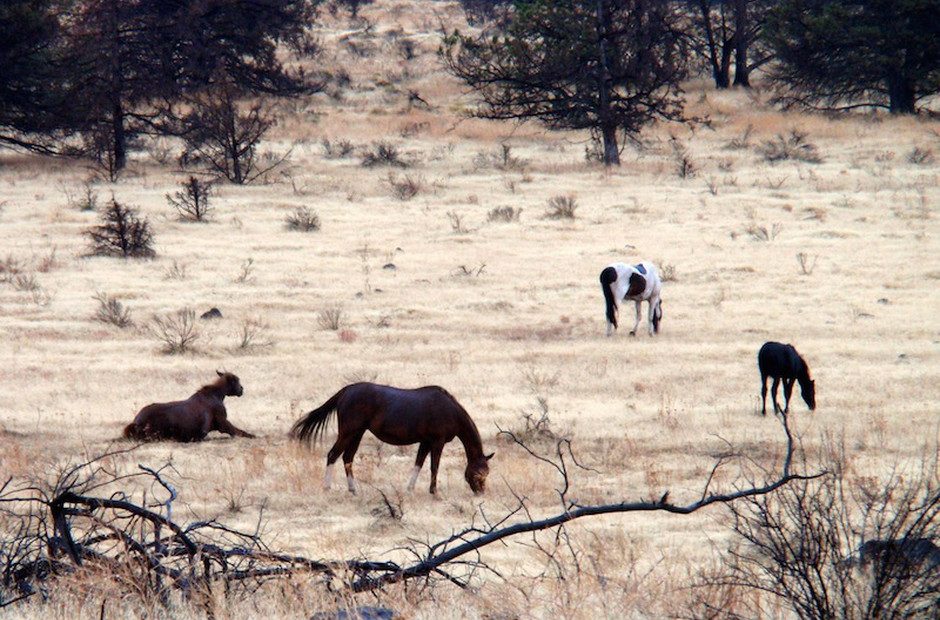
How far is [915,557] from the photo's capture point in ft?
17.4

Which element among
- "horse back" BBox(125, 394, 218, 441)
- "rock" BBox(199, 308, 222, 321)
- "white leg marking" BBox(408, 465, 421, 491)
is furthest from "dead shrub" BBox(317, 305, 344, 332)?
"white leg marking" BBox(408, 465, 421, 491)

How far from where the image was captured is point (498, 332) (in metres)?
15.7

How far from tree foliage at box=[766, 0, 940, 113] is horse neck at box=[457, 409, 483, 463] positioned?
95.0 ft

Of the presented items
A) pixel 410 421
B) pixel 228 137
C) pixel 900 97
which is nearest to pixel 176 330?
pixel 410 421

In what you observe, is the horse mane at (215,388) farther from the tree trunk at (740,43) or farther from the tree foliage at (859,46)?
the tree trunk at (740,43)

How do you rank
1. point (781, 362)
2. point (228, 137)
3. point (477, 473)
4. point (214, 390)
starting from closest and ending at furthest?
point (477, 473), point (214, 390), point (781, 362), point (228, 137)

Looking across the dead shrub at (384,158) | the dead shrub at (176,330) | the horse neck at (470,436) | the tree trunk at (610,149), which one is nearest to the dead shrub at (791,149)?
the tree trunk at (610,149)

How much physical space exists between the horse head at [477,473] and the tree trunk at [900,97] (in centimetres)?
3159

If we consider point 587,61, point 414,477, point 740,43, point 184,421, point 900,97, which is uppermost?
point 740,43

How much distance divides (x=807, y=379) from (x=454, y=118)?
28.3m

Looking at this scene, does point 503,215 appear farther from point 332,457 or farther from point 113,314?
point 332,457

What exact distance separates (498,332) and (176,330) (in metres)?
4.15

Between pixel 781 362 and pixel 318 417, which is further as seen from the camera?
pixel 781 362

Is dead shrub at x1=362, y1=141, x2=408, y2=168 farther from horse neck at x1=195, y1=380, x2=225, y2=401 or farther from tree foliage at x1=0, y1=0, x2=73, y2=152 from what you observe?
horse neck at x1=195, y1=380, x2=225, y2=401
